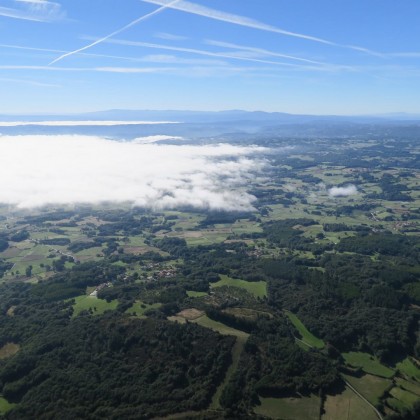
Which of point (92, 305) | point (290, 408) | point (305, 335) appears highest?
point (290, 408)

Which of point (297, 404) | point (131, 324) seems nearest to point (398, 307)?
point (297, 404)

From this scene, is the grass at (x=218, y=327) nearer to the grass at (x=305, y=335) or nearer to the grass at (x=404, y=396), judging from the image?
the grass at (x=305, y=335)

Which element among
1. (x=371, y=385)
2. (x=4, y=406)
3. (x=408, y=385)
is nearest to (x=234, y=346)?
(x=371, y=385)

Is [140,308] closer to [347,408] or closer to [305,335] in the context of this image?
[305,335]

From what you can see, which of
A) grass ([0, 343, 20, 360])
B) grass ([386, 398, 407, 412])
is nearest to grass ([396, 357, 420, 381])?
grass ([386, 398, 407, 412])

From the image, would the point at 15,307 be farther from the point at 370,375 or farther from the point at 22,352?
the point at 370,375
